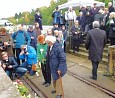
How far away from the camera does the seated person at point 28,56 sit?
8.59 meters

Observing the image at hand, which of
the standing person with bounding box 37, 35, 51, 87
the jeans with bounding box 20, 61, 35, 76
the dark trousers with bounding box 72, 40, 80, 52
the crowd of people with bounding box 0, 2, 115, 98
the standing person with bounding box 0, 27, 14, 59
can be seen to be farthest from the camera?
the dark trousers with bounding box 72, 40, 80, 52

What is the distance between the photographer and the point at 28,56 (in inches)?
339

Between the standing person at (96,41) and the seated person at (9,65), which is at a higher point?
the standing person at (96,41)

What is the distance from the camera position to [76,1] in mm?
17656

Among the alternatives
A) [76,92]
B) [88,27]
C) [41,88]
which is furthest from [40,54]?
[88,27]

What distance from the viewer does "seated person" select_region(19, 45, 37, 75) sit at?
338 inches

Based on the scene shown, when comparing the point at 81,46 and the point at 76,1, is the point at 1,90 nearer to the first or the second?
the point at 81,46

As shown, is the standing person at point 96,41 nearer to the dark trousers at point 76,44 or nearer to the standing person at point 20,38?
the standing person at point 20,38

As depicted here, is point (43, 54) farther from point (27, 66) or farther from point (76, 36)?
point (76, 36)

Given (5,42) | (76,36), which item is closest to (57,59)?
(5,42)

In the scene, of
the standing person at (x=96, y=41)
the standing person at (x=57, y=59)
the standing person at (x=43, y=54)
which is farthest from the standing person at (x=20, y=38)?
the standing person at (x=57, y=59)

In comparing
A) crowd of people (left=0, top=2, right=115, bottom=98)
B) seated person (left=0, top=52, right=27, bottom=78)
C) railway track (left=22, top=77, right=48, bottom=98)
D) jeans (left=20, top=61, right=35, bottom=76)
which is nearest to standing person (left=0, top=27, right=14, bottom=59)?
crowd of people (left=0, top=2, right=115, bottom=98)

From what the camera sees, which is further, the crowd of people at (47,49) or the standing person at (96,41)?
the standing person at (96,41)

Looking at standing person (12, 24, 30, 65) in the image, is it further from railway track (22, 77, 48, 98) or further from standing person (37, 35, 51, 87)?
standing person (37, 35, 51, 87)
